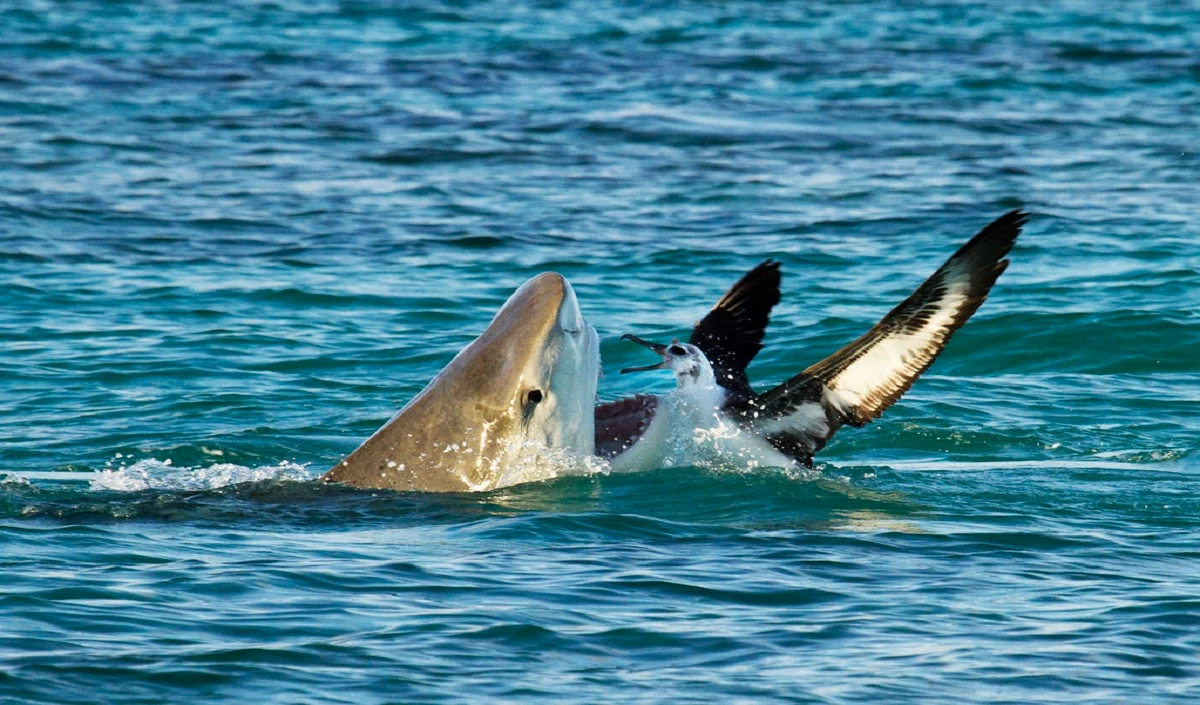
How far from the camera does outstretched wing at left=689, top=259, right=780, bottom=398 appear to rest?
9.74 metres

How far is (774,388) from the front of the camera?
890 cm

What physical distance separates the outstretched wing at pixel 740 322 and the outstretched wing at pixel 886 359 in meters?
→ 0.62

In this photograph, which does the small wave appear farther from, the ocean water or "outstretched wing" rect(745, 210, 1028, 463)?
"outstretched wing" rect(745, 210, 1028, 463)

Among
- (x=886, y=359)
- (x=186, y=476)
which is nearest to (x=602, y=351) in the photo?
(x=186, y=476)

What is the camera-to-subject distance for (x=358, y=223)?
59.5ft

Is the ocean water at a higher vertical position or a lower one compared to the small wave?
higher

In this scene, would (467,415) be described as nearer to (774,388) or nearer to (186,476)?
(774,388)

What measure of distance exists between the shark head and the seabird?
2.55 ft

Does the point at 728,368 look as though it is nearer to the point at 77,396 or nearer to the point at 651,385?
the point at 651,385

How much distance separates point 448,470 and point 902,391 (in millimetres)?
2265

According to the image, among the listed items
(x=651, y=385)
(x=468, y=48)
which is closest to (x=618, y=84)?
(x=468, y=48)

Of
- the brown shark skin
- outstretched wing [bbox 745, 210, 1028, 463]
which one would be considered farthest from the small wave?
outstretched wing [bbox 745, 210, 1028, 463]

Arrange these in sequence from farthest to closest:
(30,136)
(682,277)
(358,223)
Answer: (30,136) → (358,223) → (682,277)

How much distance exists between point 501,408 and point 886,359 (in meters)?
1.95
